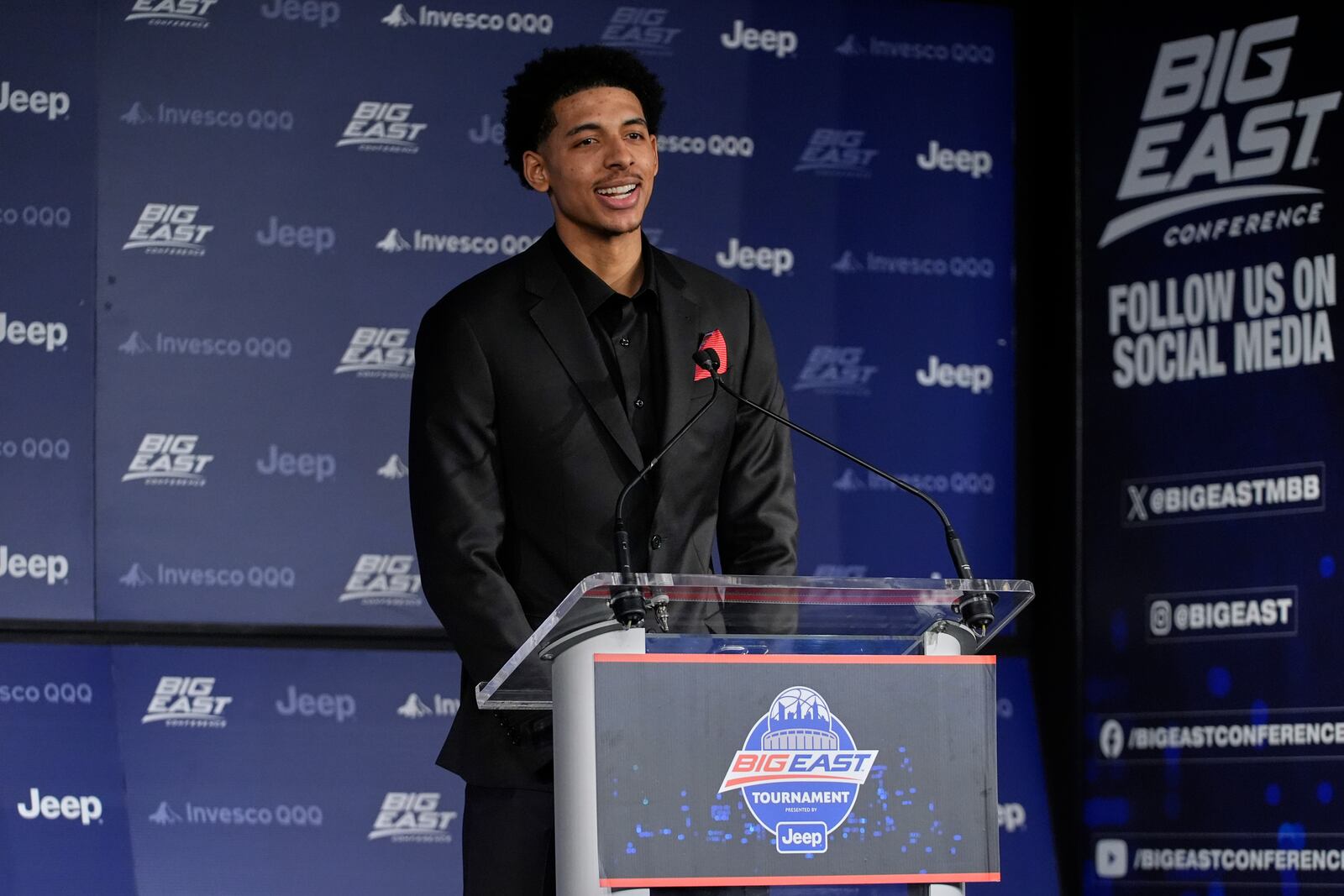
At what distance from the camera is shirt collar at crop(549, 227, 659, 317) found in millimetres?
2951

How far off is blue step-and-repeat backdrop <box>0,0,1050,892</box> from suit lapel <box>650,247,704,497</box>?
82.2 inches

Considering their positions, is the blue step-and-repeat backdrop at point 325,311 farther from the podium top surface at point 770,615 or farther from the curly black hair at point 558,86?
the podium top surface at point 770,615

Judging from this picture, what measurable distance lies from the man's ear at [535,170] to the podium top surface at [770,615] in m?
1.22

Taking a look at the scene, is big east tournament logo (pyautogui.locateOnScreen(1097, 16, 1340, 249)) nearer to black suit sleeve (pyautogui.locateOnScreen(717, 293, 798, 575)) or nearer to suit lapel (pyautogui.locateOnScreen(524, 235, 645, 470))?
black suit sleeve (pyautogui.locateOnScreen(717, 293, 798, 575))

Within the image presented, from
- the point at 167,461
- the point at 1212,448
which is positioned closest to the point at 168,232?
the point at 167,461

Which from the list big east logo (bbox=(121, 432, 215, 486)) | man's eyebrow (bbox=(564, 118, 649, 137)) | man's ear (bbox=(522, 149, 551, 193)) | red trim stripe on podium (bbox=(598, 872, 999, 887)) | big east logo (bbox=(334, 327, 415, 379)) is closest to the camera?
red trim stripe on podium (bbox=(598, 872, 999, 887))

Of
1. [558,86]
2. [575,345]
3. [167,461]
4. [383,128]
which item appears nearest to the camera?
[575,345]

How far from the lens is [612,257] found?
3018mm

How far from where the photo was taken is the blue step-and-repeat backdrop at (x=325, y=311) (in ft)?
15.2

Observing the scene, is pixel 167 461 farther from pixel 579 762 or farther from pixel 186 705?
pixel 579 762

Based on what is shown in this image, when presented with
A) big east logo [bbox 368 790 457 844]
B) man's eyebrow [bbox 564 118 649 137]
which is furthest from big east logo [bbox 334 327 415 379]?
man's eyebrow [bbox 564 118 649 137]

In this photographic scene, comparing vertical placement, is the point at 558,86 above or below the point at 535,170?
above

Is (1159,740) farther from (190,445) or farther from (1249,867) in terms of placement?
(190,445)

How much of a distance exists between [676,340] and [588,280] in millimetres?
192
